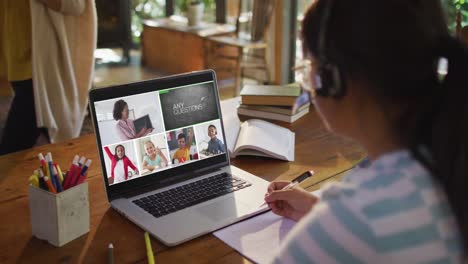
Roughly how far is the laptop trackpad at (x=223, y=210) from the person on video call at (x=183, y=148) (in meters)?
0.17

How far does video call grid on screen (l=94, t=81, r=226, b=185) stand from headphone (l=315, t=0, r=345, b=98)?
2.10ft

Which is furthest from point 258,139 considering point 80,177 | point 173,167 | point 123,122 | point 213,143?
point 80,177

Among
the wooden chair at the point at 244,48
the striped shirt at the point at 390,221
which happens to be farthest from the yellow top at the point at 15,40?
the wooden chair at the point at 244,48

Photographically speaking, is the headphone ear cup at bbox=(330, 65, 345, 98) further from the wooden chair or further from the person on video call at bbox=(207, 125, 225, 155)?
the wooden chair

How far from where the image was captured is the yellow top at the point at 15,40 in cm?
241

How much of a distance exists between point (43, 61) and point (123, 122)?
54.3 inches

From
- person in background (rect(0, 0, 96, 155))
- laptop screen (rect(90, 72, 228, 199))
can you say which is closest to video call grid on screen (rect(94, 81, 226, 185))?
laptop screen (rect(90, 72, 228, 199))

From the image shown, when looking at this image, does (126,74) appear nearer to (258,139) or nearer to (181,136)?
(258,139)

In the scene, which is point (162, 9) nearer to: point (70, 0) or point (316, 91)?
point (70, 0)

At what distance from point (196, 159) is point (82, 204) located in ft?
1.18

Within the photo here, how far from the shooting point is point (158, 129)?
1.36 m

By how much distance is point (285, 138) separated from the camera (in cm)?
170

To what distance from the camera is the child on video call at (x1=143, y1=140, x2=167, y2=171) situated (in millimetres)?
1334

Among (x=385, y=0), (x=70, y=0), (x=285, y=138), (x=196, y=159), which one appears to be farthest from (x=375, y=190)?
(x=70, y=0)
